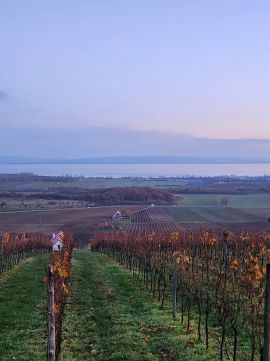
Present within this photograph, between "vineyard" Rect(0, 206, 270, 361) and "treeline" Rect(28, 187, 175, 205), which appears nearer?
"vineyard" Rect(0, 206, 270, 361)

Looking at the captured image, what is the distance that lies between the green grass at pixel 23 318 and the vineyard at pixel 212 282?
373 centimetres

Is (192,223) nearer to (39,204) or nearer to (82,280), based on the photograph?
(39,204)

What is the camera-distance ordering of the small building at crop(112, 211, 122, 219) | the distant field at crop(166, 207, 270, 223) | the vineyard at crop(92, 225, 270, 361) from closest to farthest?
the vineyard at crop(92, 225, 270, 361), the distant field at crop(166, 207, 270, 223), the small building at crop(112, 211, 122, 219)

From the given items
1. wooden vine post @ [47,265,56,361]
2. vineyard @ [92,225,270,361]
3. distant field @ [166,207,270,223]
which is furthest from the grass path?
distant field @ [166,207,270,223]

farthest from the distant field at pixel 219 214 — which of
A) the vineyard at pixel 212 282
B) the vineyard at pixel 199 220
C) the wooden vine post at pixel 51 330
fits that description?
the wooden vine post at pixel 51 330

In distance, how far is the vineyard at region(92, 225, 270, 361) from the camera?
11430 millimetres

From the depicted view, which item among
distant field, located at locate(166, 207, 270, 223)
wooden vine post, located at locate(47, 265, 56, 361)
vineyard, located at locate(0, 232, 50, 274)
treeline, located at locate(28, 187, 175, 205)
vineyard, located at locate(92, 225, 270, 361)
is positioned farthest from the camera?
treeline, located at locate(28, 187, 175, 205)

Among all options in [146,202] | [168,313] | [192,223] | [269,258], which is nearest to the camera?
[168,313]

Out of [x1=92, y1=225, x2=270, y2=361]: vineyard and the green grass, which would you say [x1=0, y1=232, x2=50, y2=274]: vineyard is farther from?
the green grass

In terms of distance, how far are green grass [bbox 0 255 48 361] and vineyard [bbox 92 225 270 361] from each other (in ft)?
12.2

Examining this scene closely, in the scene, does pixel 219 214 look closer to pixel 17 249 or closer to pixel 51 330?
pixel 17 249

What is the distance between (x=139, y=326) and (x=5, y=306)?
5.65 m

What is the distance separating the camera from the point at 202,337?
476 inches

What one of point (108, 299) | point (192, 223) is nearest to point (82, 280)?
point (108, 299)
